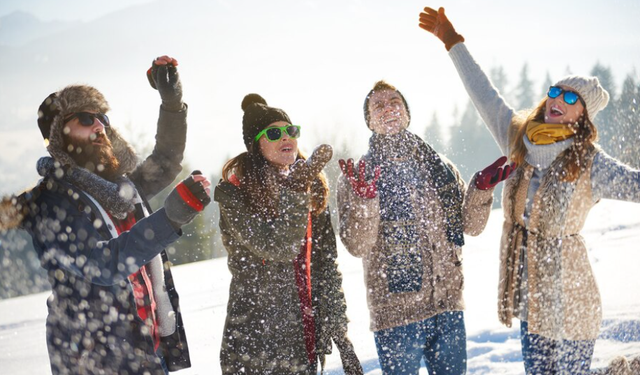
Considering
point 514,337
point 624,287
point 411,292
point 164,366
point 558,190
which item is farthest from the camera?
point 624,287

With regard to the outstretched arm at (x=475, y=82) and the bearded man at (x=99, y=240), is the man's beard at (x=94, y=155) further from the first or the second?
the outstretched arm at (x=475, y=82)

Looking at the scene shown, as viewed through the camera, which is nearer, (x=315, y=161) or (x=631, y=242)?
(x=315, y=161)

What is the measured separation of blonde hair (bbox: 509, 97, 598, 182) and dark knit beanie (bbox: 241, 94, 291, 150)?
4.44 feet

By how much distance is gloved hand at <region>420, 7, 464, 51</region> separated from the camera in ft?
11.8

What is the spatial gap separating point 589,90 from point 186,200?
7.45ft

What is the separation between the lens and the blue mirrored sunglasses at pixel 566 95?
9.46 feet

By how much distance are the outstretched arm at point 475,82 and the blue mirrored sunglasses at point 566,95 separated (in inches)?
14.2

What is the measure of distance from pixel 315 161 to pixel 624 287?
5332mm

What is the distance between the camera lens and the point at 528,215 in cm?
299

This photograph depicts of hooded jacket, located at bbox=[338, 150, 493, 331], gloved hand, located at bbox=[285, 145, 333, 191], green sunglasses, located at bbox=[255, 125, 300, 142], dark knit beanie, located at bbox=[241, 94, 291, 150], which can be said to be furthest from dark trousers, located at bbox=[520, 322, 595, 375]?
dark knit beanie, located at bbox=[241, 94, 291, 150]

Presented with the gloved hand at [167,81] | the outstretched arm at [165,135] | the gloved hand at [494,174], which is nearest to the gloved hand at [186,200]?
the outstretched arm at [165,135]

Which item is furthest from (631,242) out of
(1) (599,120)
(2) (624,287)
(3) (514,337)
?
(1) (599,120)

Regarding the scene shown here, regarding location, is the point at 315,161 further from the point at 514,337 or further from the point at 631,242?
the point at 631,242

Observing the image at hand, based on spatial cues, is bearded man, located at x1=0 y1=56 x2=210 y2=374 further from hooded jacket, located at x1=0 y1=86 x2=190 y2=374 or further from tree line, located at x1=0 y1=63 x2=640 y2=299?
tree line, located at x1=0 y1=63 x2=640 y2=299
